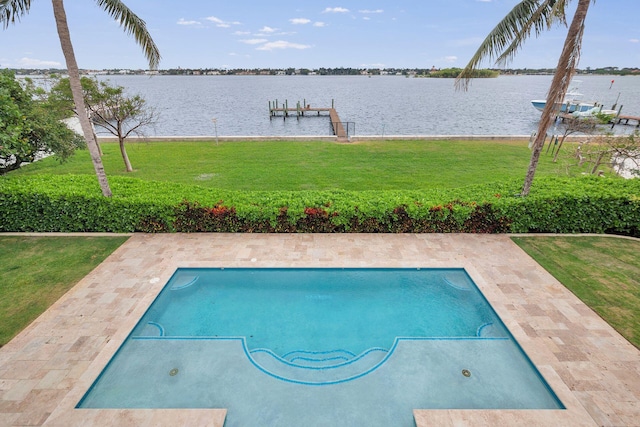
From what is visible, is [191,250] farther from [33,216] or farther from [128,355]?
[33,216]

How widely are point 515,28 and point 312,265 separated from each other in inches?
347

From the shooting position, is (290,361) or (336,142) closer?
(290,361)

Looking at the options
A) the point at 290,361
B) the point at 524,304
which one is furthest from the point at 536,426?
the point at 290,361

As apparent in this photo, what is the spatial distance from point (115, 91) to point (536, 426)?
2112 cm

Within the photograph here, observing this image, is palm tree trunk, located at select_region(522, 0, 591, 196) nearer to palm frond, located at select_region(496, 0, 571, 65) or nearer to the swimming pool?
palm frond, located at select_region(496, 0, 571, 65)

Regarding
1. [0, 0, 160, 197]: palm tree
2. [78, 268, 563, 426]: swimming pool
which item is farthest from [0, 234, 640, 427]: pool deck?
[0, 0, 160, 197]: palm tree

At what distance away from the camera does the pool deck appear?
514cm

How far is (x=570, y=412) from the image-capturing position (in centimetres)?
518

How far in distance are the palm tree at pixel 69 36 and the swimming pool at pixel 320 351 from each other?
510cm

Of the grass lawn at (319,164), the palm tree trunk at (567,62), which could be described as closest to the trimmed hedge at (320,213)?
the palm tree trunk at (567,62)

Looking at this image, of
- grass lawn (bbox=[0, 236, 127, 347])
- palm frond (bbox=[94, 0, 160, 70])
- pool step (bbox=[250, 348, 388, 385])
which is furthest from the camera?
palm frond (bbox=[94, 0, 160, 70])

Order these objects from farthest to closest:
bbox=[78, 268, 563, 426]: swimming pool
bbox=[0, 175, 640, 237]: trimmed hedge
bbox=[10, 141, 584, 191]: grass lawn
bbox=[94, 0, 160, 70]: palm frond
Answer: bbox=[10, 141, 584, 191]: grass lawn → bbox=[0, 175, 640, 237]: trimmed hedge → bbox=[94, 0, 160, 70]: palm frond → bbox=[78, 268, 563, 426]: swimming pool

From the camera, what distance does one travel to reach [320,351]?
6.85m

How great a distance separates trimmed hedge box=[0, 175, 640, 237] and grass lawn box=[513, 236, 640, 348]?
28.6 inches
